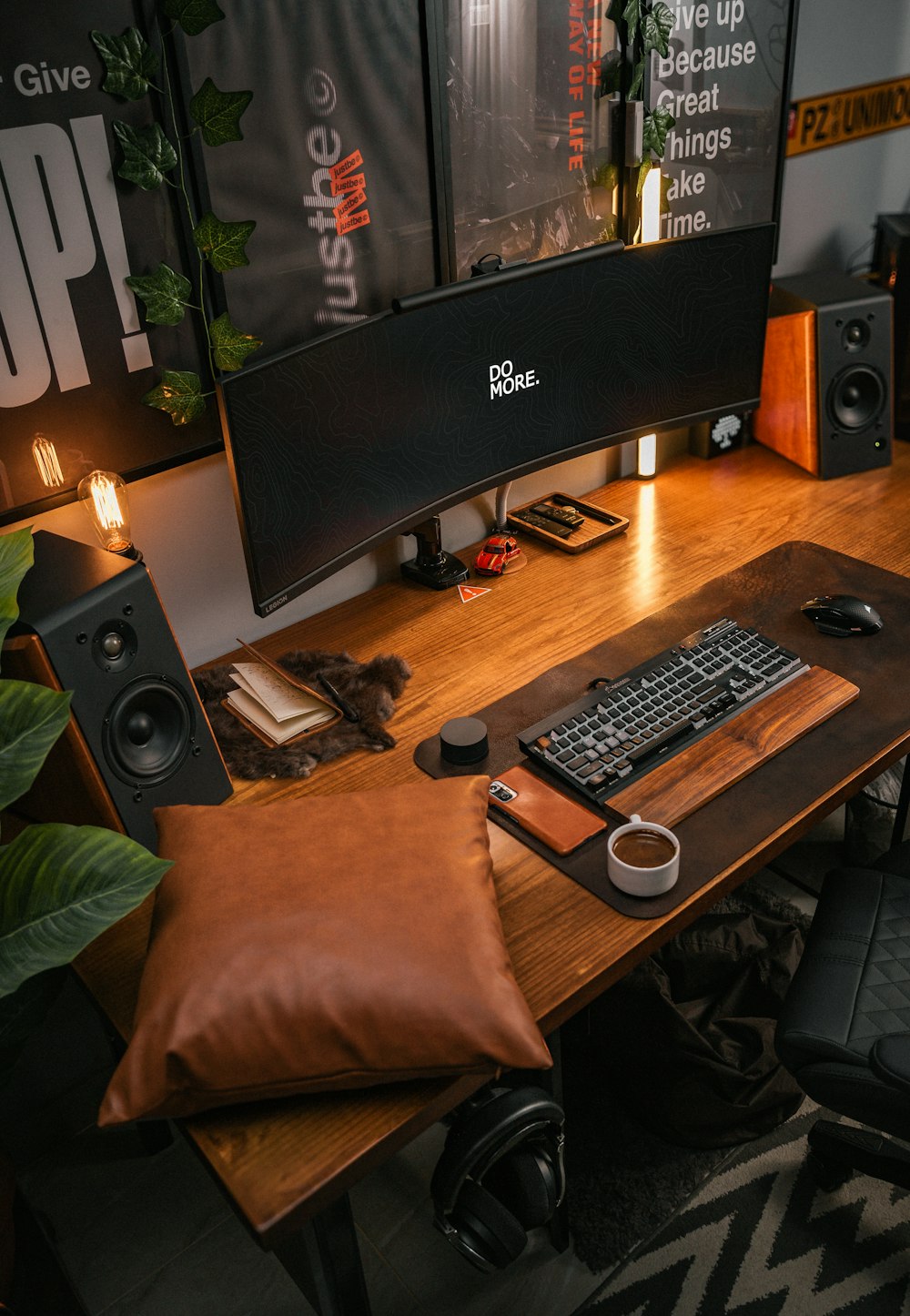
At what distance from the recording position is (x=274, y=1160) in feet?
3.27

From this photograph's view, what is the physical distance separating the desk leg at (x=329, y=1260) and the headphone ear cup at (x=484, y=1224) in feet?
0.38

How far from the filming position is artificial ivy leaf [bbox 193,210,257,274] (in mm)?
1462

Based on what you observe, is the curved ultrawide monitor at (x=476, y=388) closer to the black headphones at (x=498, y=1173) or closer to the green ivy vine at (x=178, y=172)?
the green ivy vine at (x=178, y=172)

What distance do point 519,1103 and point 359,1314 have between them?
0.35 meters

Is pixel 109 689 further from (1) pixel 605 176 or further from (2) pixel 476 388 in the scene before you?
(1) pixel 605 176

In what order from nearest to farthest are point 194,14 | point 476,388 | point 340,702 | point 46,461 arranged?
point 194,14
point 46,461
point 340,702
point 476,388

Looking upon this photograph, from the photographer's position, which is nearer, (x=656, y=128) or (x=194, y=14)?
(x=194, y=14)

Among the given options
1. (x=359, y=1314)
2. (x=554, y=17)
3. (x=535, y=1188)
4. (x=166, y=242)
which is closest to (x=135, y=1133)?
(x=359, y=1314)

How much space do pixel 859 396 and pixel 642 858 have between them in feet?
4.43

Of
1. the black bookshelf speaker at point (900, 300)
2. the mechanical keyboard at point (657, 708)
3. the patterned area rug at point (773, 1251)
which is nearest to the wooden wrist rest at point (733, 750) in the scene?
the mechanical keyboard at point (657, 708)

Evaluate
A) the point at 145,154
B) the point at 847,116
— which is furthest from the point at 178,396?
the point at 847,116

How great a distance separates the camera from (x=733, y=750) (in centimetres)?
145

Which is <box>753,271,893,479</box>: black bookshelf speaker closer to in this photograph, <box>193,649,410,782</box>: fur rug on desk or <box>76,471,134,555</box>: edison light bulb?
<box>193,649,410,782</box>: fur rug on desk

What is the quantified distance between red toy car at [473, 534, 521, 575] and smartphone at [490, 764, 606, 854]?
563 mm
